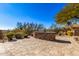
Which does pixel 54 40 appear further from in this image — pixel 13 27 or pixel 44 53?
pixel 13 27

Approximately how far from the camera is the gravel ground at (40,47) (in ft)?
17.3

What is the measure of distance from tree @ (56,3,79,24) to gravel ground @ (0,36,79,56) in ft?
1.23

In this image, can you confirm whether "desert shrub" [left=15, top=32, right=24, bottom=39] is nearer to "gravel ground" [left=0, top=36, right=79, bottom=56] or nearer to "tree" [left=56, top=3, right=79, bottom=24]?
"gravel ground" [left=0, top=36, right=79, bottom=56]

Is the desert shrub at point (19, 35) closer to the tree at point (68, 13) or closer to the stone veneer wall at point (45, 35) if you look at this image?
the stone veneer wall at point (45, 35)

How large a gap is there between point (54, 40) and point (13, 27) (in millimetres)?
886

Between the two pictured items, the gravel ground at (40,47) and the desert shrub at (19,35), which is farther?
the desert shrub at (19,35)

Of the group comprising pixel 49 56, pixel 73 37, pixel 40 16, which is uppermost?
pixel 40 16

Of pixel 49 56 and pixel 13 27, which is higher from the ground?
pixel 13 27

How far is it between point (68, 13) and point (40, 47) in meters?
0.92

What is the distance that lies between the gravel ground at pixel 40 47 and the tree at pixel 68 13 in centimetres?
38

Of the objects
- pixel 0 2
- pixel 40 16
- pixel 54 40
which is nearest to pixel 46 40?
pixel 54 40

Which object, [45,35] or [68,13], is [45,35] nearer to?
[45,35]

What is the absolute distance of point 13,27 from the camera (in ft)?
17.6

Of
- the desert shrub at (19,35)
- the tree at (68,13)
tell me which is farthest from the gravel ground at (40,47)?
the tree at (68,13)
